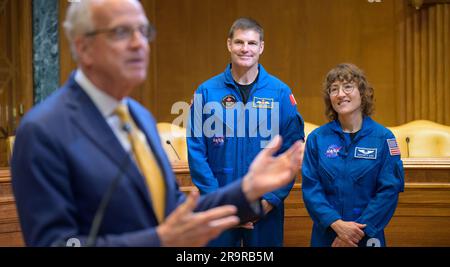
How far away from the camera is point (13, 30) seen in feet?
24.1

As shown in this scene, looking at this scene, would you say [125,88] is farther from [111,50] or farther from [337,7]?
[337,7]

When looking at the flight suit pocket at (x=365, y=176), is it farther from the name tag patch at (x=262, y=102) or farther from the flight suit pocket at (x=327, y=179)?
the name tag patch at (x=262, y=102)

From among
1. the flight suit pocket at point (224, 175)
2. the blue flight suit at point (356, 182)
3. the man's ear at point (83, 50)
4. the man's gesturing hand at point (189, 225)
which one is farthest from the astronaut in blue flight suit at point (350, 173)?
the man's ear at point (83, 50)

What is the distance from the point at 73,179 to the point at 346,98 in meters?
2.29

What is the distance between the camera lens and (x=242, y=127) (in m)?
3.73

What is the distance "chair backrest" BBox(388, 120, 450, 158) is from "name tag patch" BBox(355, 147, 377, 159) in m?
2.69

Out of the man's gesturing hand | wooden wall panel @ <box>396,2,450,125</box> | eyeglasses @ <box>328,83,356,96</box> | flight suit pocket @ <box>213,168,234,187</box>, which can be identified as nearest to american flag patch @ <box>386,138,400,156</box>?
eyeglasses @ <box>328,83,356,96</box>

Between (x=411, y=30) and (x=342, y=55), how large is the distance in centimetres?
84

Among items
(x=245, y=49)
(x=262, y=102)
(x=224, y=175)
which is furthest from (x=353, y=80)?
(x=224, y=175)

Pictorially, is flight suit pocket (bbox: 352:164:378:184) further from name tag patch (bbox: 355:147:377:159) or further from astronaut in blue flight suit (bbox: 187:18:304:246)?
astronaut in blue flight suit (bbox: 187:18:304:246)

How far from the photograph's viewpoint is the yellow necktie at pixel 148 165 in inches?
63.6

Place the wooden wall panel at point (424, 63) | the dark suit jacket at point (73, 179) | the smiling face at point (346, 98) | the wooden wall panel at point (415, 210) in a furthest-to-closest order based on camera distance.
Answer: the wooden wall panel at point (424, 63)
the wooden wall panel at point (415, 210)
the smiling face at point (346, 98)
the dark suit jacket at point (73, 179)

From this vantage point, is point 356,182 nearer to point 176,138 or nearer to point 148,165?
point 148,165

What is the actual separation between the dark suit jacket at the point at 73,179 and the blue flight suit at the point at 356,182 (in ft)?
6.59
